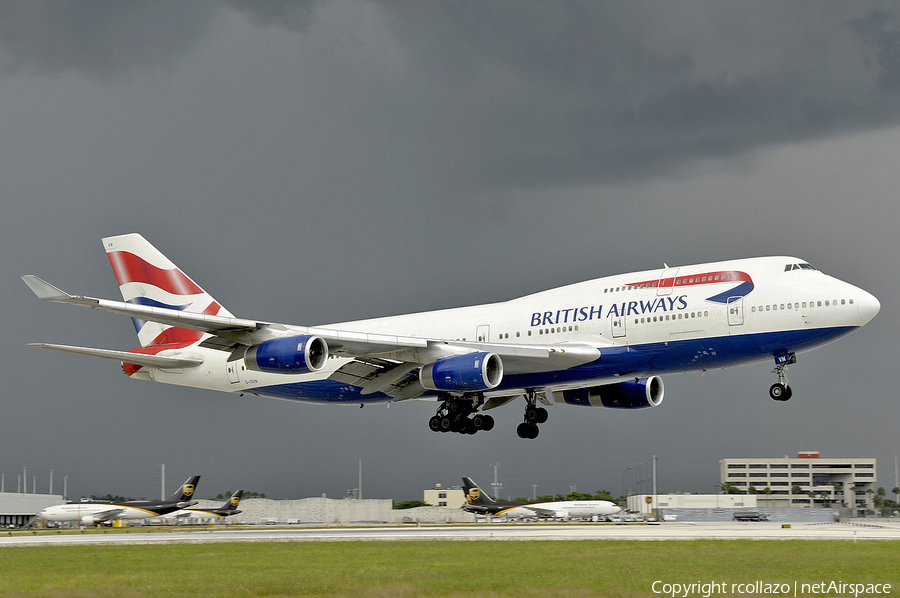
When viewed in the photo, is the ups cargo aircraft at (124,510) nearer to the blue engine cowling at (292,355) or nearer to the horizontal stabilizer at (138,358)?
the horizontal stabilizer at (138,358)

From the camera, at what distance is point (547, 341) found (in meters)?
42.4

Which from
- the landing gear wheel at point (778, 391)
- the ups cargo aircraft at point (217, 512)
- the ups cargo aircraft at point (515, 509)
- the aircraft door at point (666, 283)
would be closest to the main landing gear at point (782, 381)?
the landing gear wheel at point (778, 391)

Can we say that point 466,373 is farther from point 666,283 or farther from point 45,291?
point 45,291

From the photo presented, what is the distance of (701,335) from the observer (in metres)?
38.3

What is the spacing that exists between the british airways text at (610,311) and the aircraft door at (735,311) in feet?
5.96

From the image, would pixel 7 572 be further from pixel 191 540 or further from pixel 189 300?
pixel 189 300

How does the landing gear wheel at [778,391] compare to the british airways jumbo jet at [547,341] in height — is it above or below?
below

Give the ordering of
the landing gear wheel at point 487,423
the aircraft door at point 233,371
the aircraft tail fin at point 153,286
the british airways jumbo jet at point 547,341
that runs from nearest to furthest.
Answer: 1. the british airways jumbo jet at point 547,341
2. the landing gear wheel at point 487,423
3. the aircraft door at point 233,371
4. the aircraft tail fin at point 153,286

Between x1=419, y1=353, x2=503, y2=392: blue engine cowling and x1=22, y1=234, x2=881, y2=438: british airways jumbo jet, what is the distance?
6 cm

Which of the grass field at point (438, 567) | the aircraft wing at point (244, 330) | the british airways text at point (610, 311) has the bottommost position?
the grass field at point (438, 567)

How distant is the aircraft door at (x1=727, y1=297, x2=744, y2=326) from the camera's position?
3788cm

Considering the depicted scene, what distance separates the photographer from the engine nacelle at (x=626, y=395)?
48.0 meters

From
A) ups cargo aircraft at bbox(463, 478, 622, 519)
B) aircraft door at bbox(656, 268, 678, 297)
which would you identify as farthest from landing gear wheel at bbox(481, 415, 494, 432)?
ups cargo aircraft at bbox(463, 478, 622, 519)

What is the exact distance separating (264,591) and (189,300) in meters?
29.7
